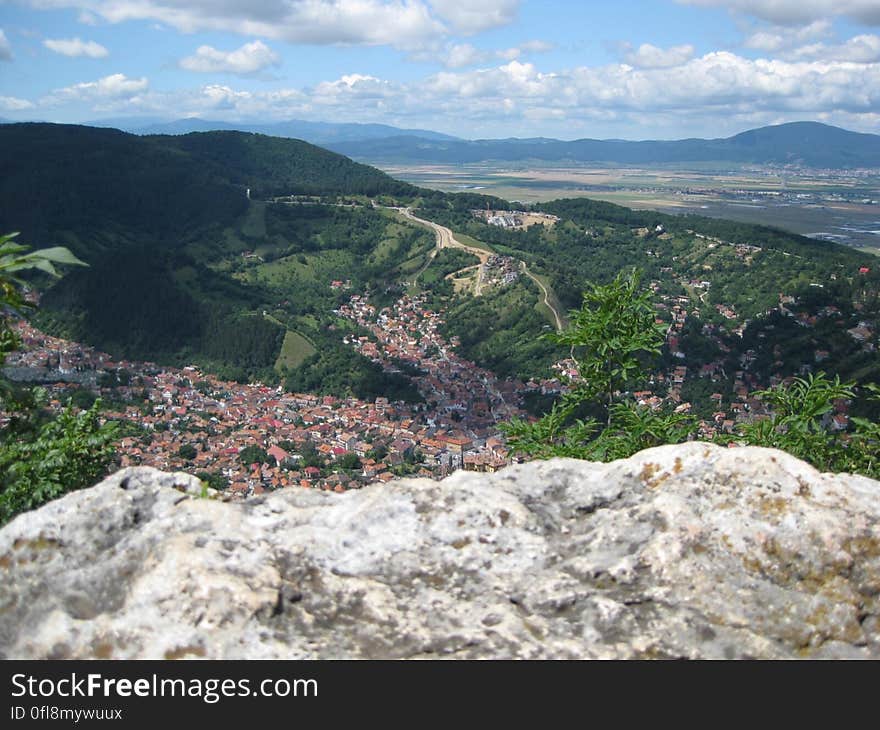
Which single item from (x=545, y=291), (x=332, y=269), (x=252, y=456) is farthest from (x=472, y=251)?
(x=252, y=456)

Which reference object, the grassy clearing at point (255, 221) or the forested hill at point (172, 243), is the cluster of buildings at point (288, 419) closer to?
the forested hill at point (172, 243)

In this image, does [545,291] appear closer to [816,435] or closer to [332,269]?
[332,269]

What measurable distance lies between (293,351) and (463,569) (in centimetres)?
8954

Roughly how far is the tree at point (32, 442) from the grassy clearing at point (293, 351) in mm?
79461

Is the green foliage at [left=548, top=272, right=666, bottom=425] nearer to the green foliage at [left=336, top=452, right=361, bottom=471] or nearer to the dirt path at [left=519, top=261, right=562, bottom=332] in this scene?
the green foliage at [left=336, top=452, right=361, bottom=471]

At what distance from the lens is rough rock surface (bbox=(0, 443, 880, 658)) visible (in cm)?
368

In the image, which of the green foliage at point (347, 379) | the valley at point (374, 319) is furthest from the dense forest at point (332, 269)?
the valley at point (374, 319)

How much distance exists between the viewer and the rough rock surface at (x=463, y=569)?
368 centimetres

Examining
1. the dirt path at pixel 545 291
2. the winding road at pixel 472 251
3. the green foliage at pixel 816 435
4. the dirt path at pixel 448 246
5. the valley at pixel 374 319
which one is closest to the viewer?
the green foliage at pixel 816 435

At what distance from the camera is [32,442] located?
23.0 feet

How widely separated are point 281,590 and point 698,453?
350 cm

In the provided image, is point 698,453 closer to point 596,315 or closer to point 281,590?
point 281,590

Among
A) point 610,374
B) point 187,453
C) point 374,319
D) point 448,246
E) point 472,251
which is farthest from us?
point 448,246

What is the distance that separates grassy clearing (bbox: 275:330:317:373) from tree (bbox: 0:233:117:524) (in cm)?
7946
